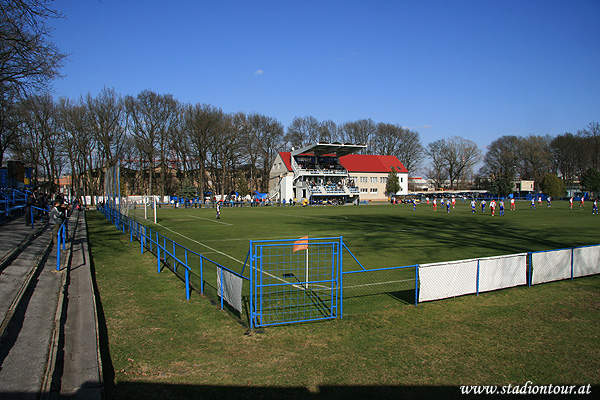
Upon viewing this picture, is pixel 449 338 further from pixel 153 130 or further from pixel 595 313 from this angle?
pixel 153 130

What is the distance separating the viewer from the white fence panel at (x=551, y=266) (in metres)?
10.5

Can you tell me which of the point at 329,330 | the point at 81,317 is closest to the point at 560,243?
the point at 329,330

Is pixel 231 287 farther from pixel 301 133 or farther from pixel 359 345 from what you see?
pixel 301 133

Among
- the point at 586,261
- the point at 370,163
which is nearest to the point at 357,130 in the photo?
the point at 370,163

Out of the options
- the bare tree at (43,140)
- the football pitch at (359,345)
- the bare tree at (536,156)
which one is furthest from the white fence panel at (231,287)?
the bare tree at (536,156)

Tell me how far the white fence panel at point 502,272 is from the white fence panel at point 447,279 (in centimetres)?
31

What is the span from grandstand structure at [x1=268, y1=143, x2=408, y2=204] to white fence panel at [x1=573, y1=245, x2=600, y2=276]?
54.8 m

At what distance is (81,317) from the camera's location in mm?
7562

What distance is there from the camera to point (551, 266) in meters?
10.8

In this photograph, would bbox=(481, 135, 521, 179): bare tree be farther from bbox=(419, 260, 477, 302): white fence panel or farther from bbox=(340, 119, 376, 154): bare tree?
bbox=(419, 260, 477, 302): white fence panel

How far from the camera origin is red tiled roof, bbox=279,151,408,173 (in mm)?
84625

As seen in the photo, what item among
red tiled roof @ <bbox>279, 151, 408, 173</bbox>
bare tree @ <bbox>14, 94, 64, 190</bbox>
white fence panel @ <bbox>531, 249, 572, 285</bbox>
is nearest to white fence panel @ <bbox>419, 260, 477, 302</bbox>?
white fence panel @ <bbox>531, 249, 572, 285</bbox>

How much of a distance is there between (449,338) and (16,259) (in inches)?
468

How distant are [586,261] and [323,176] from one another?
6226 centimetres
